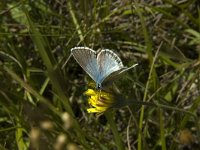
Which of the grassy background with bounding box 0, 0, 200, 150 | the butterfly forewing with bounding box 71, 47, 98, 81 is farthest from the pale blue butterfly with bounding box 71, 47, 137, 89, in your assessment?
the grassy background with bounding box 0, 0, 200, 150

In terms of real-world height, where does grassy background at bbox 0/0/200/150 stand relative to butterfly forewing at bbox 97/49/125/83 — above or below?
below

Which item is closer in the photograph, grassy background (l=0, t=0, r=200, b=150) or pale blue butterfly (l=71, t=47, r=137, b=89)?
pale blue butterfly (l=71, t=47, r=137, b=89)

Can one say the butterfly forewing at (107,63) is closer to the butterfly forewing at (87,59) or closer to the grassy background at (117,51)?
the butterfly forewing at (87,59)

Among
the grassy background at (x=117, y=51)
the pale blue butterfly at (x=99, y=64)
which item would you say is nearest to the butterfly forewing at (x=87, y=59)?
the pale blue butterfly at (x=99, y=64)

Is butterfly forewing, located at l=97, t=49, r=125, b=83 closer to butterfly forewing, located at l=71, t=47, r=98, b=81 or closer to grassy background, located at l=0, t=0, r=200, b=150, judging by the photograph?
butterfly forewing, located at l=71, t=47, r=98, b=81

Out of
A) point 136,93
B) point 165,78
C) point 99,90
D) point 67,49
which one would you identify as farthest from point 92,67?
point 165,78

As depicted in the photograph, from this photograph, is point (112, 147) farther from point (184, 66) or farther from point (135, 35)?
point (135, 35)

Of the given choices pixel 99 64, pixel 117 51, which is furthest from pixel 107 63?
pixel 117 51

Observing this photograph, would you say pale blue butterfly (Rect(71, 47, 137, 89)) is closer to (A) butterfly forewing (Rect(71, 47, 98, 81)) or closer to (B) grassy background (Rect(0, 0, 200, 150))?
(A) butterfly forewing (Rect(71, 47, 98, 81))
